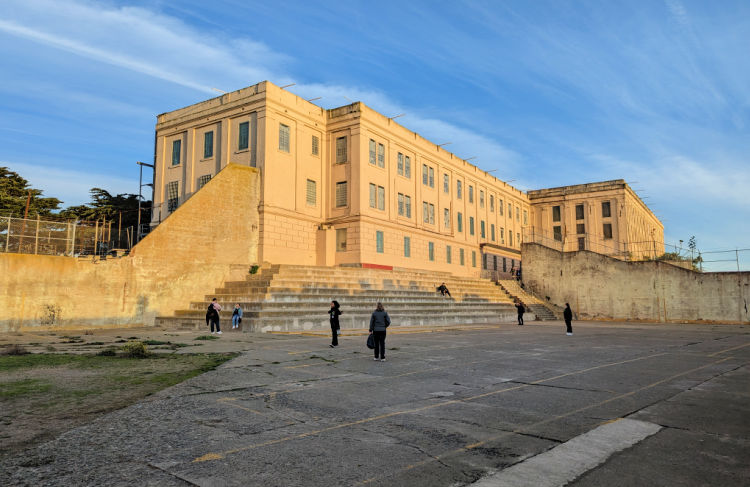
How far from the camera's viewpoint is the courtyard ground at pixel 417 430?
4.54 metres

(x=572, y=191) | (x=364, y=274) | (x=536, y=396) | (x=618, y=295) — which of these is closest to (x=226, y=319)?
(x=364, y=274)

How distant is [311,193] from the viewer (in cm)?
3528

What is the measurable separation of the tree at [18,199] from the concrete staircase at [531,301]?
38.6 meters

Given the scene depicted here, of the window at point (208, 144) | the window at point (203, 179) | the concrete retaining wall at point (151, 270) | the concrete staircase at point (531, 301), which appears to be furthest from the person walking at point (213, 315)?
the concrete staircase at point (531, 301)

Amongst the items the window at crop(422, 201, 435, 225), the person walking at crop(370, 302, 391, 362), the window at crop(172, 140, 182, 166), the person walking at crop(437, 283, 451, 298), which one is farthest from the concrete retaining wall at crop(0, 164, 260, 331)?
the window at crop(422, 201, 435, 225)

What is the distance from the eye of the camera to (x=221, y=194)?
2792 centimetres

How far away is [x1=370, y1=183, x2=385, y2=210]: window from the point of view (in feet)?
119

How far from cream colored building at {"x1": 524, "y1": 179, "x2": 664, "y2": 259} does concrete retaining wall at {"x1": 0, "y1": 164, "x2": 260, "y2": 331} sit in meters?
40.5

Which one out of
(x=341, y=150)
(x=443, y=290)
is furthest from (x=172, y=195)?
(x=443, y=290)

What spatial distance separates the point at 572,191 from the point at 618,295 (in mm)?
30093

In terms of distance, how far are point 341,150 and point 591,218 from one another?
3998 cm

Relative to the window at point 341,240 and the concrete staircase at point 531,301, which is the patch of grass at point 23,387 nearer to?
the window at point 341,240

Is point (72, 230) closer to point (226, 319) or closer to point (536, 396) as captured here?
point (226, 319)

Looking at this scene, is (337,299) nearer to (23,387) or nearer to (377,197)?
(377,197)
